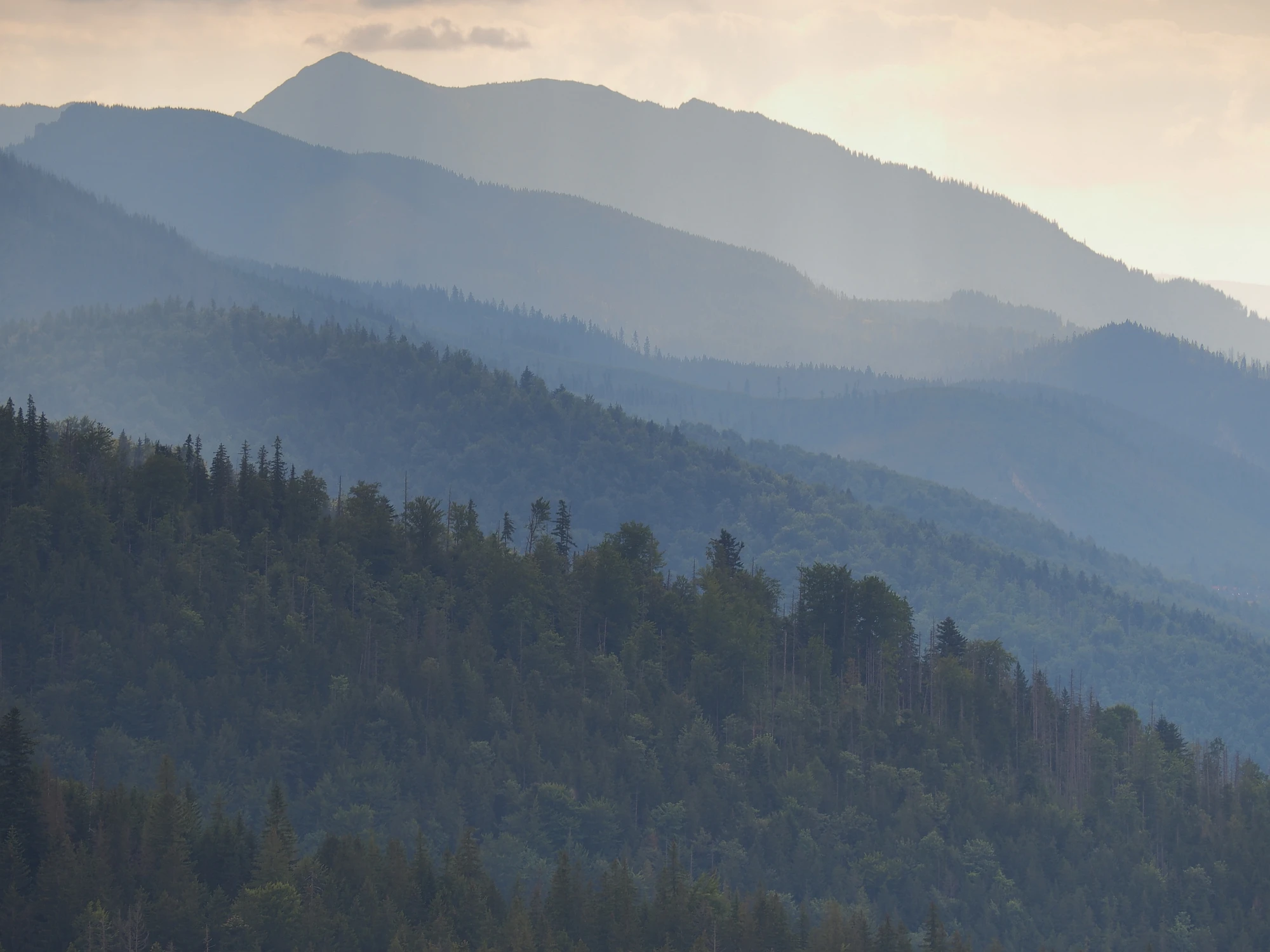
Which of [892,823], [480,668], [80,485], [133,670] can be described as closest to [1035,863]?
[892,823]

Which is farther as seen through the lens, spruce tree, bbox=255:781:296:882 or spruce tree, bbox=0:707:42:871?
spruce tree, bbox=255:781:296:882

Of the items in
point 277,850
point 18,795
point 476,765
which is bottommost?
point 476,765

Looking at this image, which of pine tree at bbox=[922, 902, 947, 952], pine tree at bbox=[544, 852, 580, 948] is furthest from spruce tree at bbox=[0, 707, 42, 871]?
pine tree at bbox=[922, 902, 947, 952]

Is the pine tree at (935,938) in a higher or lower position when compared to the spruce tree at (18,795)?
lower

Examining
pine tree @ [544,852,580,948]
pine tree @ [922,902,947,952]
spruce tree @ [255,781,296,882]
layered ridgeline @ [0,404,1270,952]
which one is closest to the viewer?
spruce tree @ [255,781,296,882]

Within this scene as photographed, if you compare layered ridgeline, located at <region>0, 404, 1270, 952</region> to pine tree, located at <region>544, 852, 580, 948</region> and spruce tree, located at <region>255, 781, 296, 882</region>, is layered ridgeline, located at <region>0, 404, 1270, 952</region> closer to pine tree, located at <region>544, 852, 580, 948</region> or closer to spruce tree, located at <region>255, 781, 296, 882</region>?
pine tree, located at <region>544, 852, 580, 948</region>

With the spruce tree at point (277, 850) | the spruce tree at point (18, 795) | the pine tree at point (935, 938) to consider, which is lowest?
the pine tree at point (935, 938)

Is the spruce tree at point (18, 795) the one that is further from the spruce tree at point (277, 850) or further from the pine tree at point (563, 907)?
the pine tree at point (563, 907)

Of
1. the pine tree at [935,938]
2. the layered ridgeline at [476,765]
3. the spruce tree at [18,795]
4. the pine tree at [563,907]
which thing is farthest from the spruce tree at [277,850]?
the pine tree at [935,938]

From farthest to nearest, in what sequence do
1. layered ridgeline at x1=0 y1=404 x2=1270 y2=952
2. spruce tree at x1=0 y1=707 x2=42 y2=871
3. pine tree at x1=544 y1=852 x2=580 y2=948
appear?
1. layered ridgeline at x1=0 y1=404 x2=1270 y2=952
2. pine tree at x1=544 y1=852 x2=580 y2=948
3. spruce tree at x1=0 y1=707 x2=42 y2=871

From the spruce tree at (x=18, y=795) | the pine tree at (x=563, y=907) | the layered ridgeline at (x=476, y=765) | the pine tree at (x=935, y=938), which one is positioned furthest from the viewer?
the layered ridgeline at (x=476, y=765)

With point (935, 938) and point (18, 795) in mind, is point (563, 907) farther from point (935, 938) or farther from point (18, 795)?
point (18, 795)

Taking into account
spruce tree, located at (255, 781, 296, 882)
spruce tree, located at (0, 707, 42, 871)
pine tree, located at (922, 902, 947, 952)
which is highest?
spruce tree, located at (0, 707, 42, 871)

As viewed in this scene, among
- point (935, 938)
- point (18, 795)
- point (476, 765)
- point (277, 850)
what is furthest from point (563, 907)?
point (476, 765)
